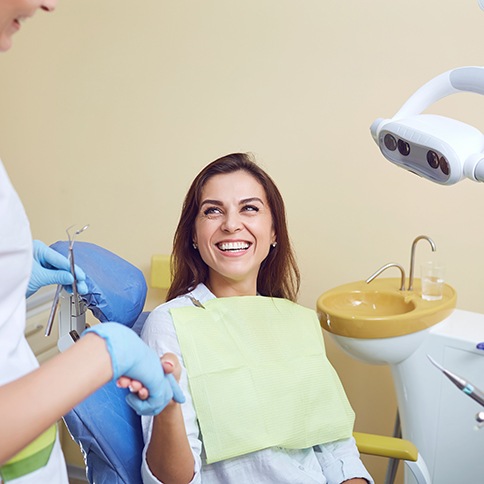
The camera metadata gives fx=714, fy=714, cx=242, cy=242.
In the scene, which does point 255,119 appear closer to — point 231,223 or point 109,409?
point 231,223

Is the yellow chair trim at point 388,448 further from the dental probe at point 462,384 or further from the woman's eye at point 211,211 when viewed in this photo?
the dental probe at point 462,384

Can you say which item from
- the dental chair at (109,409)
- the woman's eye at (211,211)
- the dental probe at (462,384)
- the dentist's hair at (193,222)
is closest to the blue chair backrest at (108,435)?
the dental chair at (109,409)

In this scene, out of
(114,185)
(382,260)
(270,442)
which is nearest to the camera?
(270,442)

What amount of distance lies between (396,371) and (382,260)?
0.41 m

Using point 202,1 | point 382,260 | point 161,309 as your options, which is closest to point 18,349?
point 161,309

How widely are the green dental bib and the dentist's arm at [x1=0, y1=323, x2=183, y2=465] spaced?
2.14 ft

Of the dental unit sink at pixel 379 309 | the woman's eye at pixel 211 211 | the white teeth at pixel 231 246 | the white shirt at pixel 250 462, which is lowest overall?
the white shirt at pixel 250 462

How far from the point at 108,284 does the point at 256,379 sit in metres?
0.40

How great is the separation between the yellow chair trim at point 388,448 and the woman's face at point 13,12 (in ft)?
4.19

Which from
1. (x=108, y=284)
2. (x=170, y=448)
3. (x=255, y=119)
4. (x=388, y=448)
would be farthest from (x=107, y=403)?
(x=255, y=119)

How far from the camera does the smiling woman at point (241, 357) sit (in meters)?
Answer: 1.49

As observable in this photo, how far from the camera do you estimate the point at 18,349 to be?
37.0 inches

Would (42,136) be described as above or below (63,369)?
above

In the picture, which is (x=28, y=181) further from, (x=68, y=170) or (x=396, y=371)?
(x=396, y=371)
